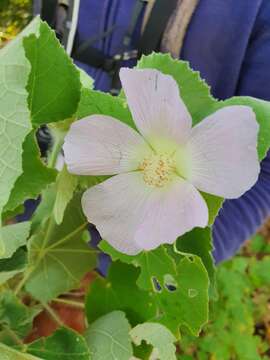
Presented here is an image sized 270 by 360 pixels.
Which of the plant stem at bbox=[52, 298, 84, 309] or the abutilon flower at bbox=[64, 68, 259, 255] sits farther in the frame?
the plant stem at bbox=[52, 298, 84, 309]

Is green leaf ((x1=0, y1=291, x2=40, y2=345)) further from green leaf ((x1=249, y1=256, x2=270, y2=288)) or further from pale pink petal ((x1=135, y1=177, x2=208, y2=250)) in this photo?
green leaf ((x1=249, y1=256, x2=270, y2=288))

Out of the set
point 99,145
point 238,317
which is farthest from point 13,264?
point 238,317

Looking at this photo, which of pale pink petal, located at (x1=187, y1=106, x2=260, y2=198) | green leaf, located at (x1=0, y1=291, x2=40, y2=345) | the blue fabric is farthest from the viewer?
the blue fabric

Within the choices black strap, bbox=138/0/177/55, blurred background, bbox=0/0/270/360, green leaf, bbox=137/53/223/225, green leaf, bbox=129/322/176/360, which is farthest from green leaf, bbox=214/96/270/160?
blurred background, bbox=0/0/270/360

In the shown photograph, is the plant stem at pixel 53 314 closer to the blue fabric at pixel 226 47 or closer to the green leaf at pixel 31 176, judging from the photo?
the green leaf at pixel 31 176

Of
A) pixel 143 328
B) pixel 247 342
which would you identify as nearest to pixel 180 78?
pixel 143 328

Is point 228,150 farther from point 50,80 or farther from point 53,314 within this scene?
point 53,314
